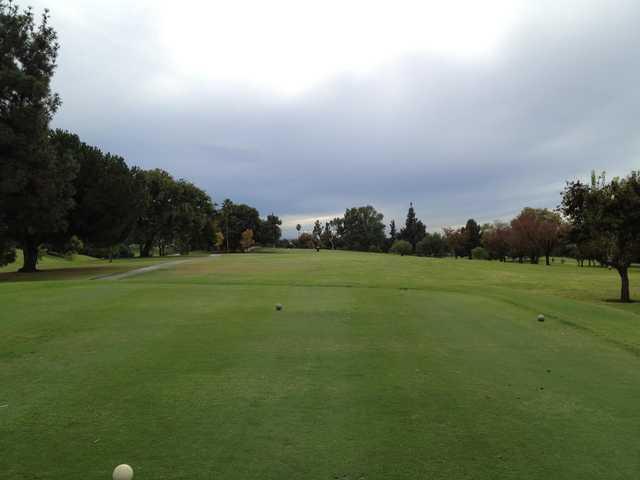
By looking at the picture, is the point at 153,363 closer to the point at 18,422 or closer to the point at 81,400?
the point at 81,400

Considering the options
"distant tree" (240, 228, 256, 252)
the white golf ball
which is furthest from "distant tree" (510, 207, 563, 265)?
the white golf ball

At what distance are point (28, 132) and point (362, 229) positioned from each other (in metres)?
106

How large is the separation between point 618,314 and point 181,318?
12766mm

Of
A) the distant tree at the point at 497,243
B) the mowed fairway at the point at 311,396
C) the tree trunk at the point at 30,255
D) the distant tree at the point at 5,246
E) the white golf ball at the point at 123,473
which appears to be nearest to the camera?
the white golf ball at the point at 123,473

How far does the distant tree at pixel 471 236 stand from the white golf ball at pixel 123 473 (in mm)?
98250

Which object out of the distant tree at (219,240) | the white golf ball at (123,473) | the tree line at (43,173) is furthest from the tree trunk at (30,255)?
the distant tree at (219,240)

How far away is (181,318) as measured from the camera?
9.79m

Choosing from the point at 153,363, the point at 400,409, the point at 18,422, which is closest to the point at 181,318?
the point at 153,363

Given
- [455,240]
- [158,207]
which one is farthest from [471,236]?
[158,207]

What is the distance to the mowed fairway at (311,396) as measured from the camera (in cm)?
373

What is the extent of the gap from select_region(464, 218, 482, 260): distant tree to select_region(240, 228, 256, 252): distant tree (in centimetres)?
4743

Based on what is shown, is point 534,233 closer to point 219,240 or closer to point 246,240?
point 246,240

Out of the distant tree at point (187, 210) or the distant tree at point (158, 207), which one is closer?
the distant tree at point (158, 207)

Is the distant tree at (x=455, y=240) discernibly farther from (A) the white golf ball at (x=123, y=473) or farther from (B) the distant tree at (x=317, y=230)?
(A) the white golf ball at (x=123, y=473)
